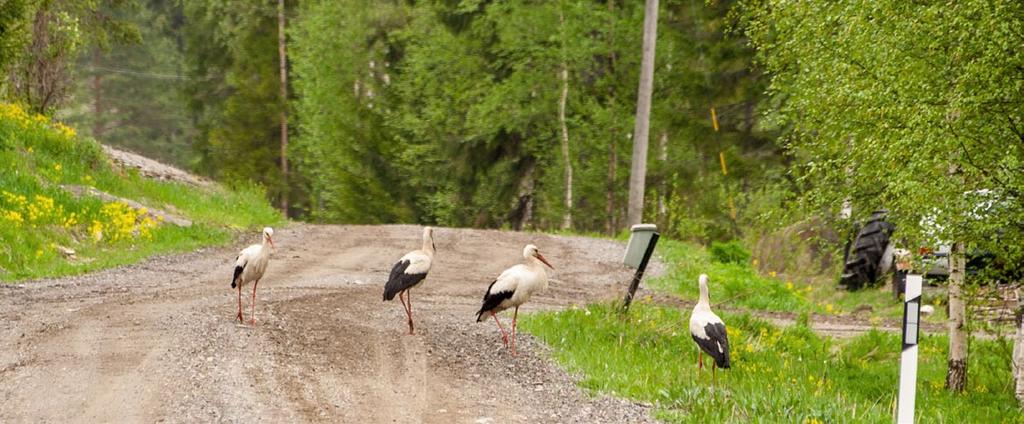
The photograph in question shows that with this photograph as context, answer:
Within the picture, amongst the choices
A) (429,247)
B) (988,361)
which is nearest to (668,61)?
(988,361)

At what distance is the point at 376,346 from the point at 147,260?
29.8 ft

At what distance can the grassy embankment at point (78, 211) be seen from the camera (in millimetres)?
19016

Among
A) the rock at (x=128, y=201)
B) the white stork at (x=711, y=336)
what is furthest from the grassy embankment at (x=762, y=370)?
the rock at (x=128, y=201)

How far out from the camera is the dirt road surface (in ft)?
31.1

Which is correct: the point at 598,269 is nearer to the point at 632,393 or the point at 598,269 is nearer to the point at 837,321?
the point at 837,321

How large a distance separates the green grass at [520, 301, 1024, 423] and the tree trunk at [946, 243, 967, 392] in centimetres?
25

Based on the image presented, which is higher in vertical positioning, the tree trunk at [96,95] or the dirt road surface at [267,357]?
the tree trunk at [96,95]

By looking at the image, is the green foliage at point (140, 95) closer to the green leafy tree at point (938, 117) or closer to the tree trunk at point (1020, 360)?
the green leafy tree at point (938, 117)

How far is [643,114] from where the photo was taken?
2983cm

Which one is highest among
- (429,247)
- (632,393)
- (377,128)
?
(377,128)

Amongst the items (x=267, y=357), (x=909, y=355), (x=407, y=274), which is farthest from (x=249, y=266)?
(x=909, y=355)

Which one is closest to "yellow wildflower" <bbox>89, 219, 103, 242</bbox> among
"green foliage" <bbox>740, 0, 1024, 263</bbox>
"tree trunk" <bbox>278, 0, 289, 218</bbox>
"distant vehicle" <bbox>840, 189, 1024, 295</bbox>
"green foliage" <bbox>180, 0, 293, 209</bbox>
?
"distant vehicle" <bbox>840, 189, 1024, 295</bbox>

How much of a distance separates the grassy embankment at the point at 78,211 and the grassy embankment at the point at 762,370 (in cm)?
847

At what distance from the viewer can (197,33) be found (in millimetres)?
54406
